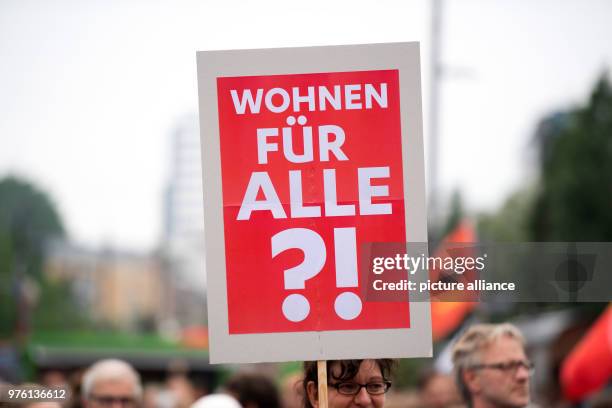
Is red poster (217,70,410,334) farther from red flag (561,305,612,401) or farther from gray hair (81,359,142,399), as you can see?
red flag (561,305,612,401)

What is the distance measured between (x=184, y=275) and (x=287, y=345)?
469 feet

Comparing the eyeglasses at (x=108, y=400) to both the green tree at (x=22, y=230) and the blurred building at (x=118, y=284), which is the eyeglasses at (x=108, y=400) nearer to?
the green tree at (x=22, y=230)

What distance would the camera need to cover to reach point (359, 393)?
4.94 m

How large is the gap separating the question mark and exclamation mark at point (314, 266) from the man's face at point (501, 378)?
4.59 ft

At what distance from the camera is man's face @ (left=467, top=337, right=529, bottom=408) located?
5.89 meters

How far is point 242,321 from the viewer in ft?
15.7

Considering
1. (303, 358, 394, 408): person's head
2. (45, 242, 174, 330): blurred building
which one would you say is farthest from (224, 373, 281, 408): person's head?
(45, 242, 174, 330): blurred building

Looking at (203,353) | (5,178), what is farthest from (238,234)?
(5,178)

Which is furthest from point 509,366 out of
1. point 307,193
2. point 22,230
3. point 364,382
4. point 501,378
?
point 22,230

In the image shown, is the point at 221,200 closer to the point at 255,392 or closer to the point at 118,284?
the point at 255,392

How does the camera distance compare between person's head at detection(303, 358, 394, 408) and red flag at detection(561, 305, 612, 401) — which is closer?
person's head at detection(303, 358, 394, 408)

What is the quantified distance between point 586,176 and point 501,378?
33787 millimetres

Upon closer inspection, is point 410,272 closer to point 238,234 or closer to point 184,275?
point 238,234

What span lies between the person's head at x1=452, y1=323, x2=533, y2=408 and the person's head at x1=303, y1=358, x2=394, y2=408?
1055 mm
